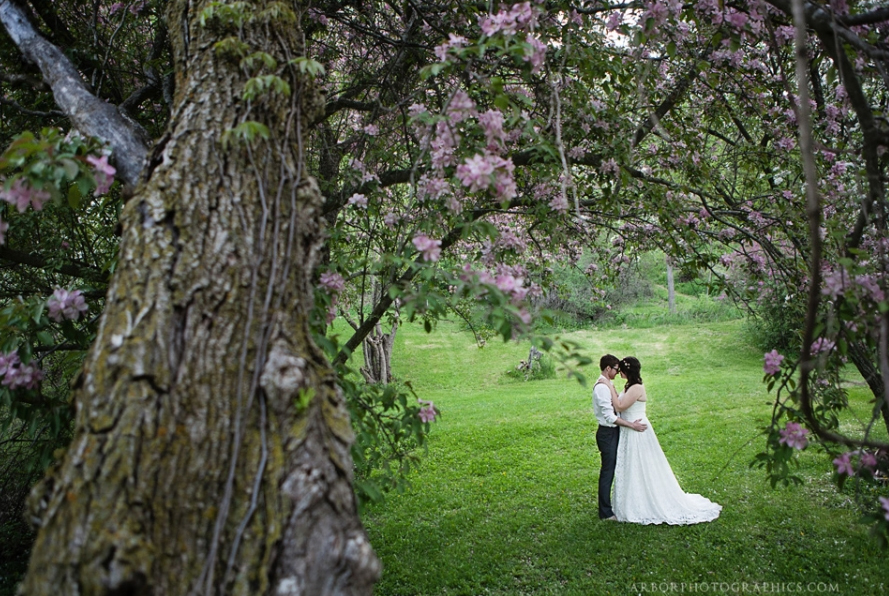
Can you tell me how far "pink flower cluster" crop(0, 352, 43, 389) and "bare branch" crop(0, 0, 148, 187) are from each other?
0.76 m

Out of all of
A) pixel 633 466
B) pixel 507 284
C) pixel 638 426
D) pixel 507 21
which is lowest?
pixel 633 466

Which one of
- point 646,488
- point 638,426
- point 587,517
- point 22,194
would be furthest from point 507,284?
point 587,517

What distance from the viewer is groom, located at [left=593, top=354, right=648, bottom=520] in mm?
5262

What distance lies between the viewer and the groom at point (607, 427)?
17.3 ft

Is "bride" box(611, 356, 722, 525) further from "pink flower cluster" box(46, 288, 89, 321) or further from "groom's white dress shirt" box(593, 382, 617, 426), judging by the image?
"pink flower cluster" box(46, 288, 89, 321)

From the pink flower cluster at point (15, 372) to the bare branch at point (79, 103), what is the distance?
29.9 inches

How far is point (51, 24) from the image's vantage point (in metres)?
3.23

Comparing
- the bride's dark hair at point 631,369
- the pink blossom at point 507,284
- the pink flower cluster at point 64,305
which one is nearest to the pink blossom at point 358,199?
the pink blossom at point 507,284

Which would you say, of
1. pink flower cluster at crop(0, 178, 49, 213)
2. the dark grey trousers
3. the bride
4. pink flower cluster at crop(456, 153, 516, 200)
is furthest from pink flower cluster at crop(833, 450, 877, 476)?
the dark grey trousers

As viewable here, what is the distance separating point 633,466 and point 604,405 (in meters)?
0.68

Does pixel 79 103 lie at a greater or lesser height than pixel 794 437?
greater

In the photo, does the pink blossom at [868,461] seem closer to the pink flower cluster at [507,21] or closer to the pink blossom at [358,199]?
the pink flower cluster at [507,21]

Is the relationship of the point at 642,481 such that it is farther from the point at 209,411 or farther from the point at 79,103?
the point at 79,103

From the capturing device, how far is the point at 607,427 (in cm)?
534
